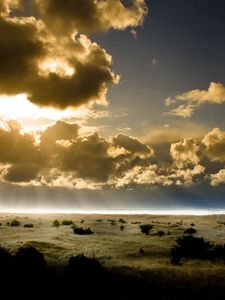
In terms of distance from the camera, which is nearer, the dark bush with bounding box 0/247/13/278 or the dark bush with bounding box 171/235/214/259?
the dark bush with bounding box 0/247/13/278

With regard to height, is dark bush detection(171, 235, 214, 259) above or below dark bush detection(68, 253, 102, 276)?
above

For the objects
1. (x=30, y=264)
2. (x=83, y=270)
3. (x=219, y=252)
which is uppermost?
(x=219, y=252)

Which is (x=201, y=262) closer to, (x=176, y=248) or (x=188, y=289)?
(x=176, y=248)

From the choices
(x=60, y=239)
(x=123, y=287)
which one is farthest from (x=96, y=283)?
(x=60, y=239)

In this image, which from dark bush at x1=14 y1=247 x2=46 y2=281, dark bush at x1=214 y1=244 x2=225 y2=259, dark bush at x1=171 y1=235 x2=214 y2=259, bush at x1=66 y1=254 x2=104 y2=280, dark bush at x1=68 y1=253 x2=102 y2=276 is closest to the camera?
bush at x1=66 y1=254 x2=104 y2=280

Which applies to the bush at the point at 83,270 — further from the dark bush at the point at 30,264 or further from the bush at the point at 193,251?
the bush at the point at 193,251

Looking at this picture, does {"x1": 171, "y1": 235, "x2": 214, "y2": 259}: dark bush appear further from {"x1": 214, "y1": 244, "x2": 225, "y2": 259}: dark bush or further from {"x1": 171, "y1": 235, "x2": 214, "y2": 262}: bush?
{"x1": 214, "y1": 244, "x2": 225, "y2": 259}: dark bush

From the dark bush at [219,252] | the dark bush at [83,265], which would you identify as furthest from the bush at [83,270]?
the dark bush at [219,252]

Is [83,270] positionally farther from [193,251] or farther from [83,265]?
[193,251]

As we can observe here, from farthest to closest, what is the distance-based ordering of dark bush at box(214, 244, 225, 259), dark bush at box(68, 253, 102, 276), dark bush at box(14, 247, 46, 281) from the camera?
dark bush at box(214, 244, 225, 259) < dark bush at box(68, 253, 102, 276) < dark bush at box(14, 247, 46, 281)

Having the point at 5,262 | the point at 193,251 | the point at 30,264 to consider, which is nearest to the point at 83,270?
the point at 30,264

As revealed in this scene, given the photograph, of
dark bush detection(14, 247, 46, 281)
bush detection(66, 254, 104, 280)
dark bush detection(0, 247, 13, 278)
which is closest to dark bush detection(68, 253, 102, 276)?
bush detection(66, 254, 104, 280)

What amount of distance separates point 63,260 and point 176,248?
6.23 meters

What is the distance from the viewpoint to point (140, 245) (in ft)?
74.3
